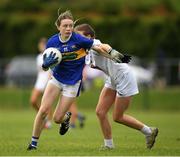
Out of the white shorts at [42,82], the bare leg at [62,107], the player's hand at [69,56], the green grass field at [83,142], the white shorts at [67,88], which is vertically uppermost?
the white shorts at [42,82]

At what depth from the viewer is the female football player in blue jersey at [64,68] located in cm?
1305

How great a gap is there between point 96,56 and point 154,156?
217 cm

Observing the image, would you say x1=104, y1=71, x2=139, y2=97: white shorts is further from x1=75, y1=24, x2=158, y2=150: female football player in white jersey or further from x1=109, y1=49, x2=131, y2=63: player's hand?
x1=109, y1=49, x2=131, y2=63: player's hand

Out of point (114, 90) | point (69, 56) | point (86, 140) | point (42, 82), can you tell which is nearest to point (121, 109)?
point (114, 90)

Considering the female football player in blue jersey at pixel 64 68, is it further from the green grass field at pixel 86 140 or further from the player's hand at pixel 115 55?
the green grass field at pixel 86 140

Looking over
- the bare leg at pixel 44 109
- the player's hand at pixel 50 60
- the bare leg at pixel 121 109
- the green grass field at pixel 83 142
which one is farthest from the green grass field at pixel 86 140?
the player's hand at pixel 50 60

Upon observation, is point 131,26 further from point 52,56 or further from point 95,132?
point 52,56

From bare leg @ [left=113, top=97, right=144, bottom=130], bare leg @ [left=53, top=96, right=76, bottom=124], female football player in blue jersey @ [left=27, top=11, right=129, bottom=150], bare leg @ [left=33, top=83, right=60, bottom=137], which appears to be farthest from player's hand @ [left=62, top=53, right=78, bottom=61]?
bare leg @ [left=113, top=97, right=144, bottom=130]

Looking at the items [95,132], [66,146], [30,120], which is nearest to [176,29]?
[30,120]

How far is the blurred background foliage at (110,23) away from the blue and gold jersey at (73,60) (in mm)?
27253

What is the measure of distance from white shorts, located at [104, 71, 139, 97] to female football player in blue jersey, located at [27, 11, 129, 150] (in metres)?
0.58

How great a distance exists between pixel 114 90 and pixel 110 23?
29137mm

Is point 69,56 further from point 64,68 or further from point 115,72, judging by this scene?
point 115,72

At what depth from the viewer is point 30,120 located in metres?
24.4
